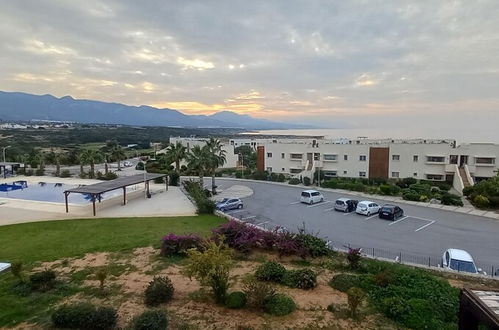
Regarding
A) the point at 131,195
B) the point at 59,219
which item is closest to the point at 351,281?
the point at 59,219

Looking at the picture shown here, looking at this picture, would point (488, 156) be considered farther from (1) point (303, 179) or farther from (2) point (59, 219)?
(2) point (59, 219)

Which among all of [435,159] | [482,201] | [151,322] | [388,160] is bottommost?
[482,201]

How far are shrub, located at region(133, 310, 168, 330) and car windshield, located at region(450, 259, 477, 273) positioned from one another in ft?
47.2

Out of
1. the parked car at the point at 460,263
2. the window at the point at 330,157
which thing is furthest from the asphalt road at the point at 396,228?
the window at the point at 330,157

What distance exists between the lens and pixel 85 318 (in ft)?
33.7

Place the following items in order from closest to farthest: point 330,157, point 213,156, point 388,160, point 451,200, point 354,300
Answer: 1. point 354,300
2. point 451,200
3. point 213,156
4. point 388,160
5. point 330,157

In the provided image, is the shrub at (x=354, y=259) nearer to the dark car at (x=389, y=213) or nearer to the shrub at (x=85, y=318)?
the shrub at (x=85, y=318)

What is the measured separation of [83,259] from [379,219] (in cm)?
2319

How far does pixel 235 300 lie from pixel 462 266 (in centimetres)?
1209

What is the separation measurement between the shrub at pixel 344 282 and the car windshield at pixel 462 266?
236 inches

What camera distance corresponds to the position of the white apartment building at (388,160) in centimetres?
4428

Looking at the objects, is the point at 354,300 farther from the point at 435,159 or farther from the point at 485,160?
the point at 485,160

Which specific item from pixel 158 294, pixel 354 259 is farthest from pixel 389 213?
pixel 158 294

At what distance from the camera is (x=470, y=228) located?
84.1ft
